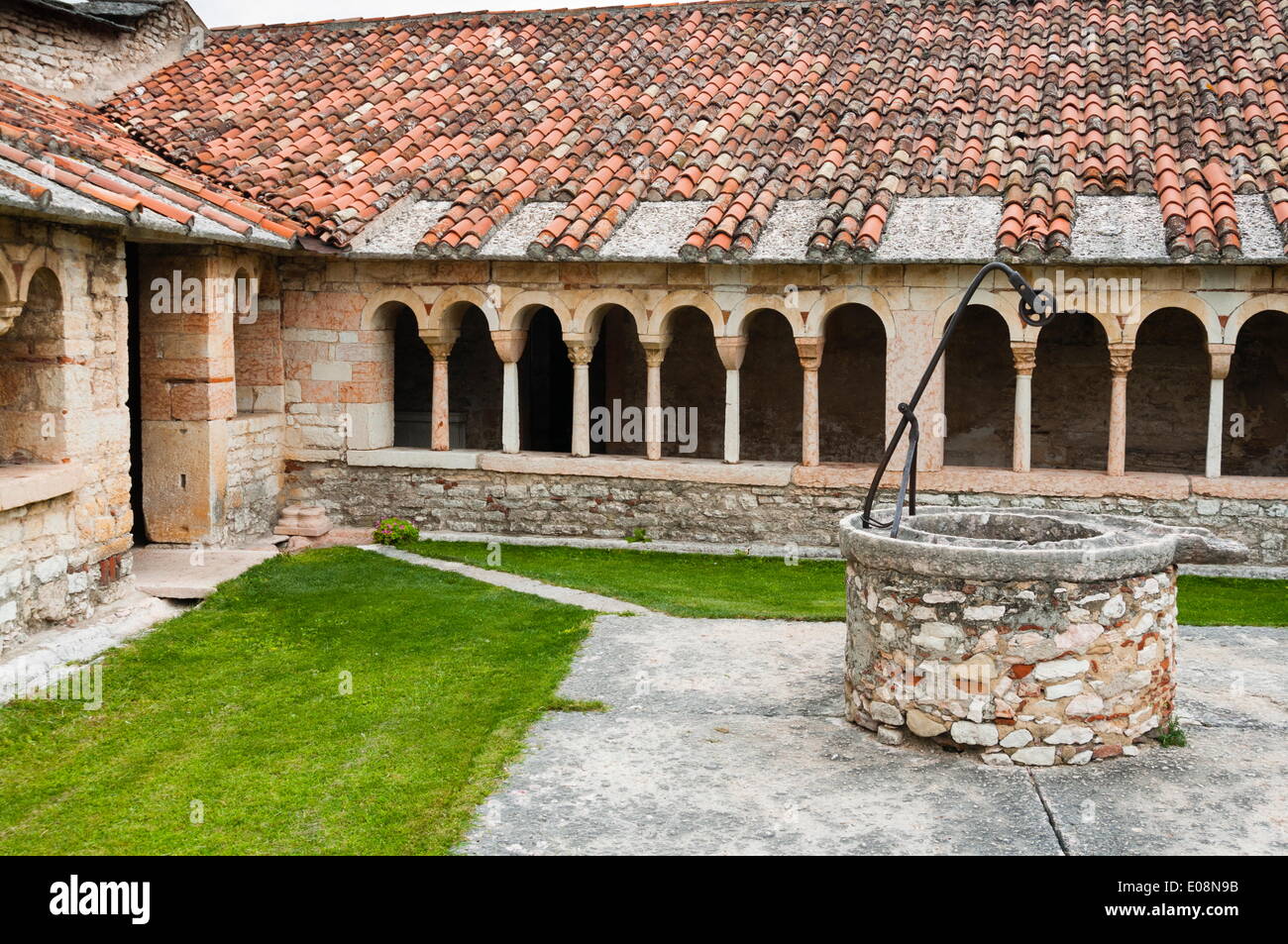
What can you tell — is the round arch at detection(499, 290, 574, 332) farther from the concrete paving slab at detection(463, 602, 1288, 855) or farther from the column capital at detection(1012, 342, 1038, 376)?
the concrete paving slab at detection(463, 602, 1288, 855)

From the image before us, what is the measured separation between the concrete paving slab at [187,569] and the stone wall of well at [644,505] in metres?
1.77

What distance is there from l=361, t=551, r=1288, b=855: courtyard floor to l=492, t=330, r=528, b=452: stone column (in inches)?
199

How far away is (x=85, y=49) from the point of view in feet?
45.2

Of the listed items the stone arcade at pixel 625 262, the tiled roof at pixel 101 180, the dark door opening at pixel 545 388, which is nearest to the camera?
the tiled roof at pixel 101 180

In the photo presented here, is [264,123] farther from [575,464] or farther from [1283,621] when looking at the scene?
[1283,621]

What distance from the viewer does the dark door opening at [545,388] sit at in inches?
649

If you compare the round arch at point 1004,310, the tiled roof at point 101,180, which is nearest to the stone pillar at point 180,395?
the tiled roof at point 101,180

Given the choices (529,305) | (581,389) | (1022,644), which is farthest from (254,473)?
(1022,644)

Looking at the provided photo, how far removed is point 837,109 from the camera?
13.4 meters

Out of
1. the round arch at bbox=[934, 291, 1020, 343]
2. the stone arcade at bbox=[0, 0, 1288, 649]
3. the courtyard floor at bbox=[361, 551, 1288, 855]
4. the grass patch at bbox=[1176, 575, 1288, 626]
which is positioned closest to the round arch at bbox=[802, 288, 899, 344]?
the stone arcade at bbox=[0, 0, 1288, 649]

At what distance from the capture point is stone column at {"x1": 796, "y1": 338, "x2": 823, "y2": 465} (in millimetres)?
11891

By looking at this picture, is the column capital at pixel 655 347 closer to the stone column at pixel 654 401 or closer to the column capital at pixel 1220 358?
the stone column at pixel 654 401

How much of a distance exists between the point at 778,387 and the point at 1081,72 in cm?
471

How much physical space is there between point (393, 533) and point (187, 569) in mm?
2435
